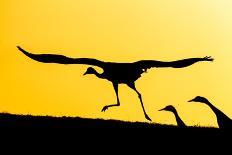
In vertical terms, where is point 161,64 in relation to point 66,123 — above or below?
above

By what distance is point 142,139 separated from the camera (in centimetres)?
386

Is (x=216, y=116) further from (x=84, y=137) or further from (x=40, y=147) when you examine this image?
(x=40, y=147)

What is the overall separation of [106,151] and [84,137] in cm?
27

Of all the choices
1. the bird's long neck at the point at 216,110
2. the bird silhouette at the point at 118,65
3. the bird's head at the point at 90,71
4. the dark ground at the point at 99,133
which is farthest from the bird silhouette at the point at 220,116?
the bird's head at the point at 90,71

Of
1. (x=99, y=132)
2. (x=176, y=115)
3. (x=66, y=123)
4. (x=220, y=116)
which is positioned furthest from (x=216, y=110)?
(x=66, y=123)

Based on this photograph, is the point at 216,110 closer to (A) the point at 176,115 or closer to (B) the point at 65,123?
(A) the point at 176,115

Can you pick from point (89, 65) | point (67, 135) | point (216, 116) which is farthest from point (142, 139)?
point (89, 65)

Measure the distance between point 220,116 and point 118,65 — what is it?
1.19 m

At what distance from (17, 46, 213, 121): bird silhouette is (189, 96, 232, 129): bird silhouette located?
0.41m

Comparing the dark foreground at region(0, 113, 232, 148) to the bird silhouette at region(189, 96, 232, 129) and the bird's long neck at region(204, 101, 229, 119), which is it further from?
the bird's long neck at region(204, 101, 229, 119)

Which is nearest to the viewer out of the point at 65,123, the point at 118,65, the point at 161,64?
the point at 65,123

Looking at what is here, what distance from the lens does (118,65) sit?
502 centimetres

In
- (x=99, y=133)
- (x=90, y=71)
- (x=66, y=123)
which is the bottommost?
(x=99, y=133)

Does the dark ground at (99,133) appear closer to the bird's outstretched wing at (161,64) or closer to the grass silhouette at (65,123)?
the grass silhouette at (65,123)
